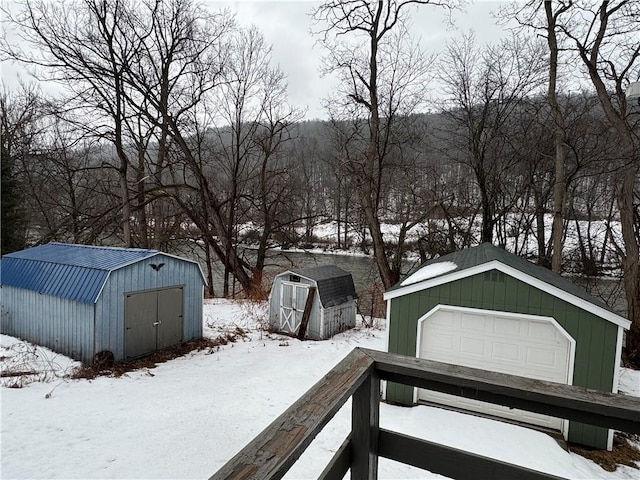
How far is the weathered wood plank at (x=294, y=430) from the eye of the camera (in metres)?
0.78

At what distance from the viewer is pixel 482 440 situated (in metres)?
5.23

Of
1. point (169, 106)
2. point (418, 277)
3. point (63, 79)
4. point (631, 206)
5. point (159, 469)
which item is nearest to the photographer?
point (159, 469)

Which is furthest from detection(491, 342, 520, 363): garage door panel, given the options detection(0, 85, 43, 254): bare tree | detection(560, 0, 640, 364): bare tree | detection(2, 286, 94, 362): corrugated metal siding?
detection(0, 85, 43, 254): bare tree

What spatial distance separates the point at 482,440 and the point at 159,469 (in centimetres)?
419

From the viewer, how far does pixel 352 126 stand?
49.9 ft

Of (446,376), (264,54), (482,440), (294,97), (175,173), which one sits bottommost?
(482,440)

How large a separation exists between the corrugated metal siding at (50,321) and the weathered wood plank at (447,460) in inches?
290

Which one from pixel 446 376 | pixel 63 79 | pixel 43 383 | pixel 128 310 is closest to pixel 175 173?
pixel 63 79

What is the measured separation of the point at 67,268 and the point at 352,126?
11.1 meters

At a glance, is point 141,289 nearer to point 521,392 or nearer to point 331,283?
point 331,283

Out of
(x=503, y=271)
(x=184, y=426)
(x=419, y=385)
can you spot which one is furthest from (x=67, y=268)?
(x=419, y=385)

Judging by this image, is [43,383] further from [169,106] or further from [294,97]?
[294,97]

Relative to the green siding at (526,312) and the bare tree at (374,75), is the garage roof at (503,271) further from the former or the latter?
the bare tree at (374,75)

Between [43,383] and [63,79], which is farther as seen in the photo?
[63,79]
